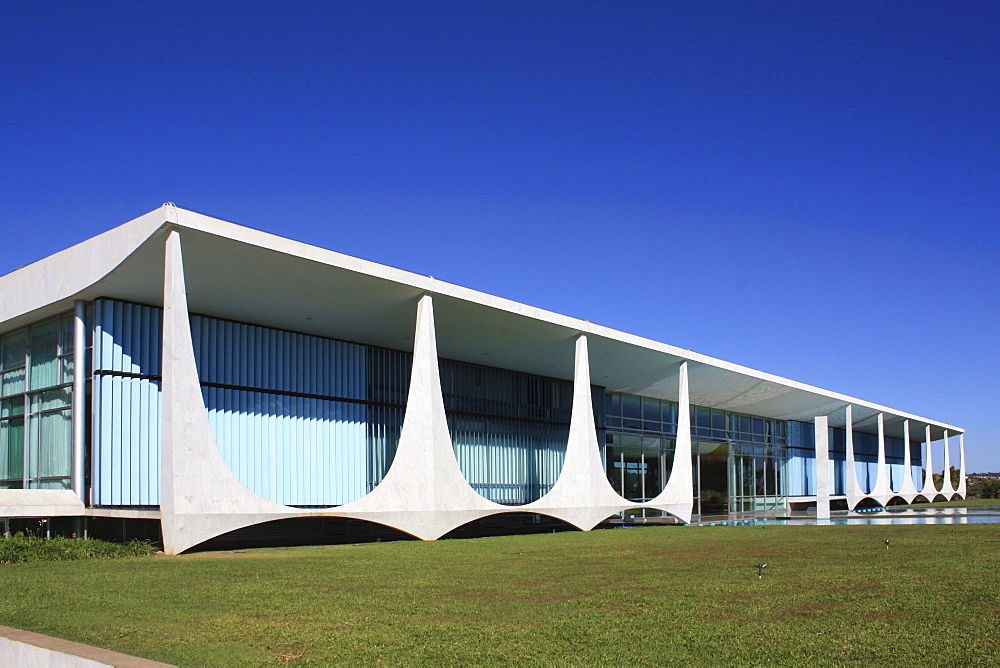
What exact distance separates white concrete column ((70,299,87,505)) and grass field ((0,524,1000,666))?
6762 millimetres

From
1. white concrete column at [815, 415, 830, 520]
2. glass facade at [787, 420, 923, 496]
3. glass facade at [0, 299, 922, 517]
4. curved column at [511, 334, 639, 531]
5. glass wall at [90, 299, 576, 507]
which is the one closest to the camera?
glass wall at [90, 299, 576, 507]

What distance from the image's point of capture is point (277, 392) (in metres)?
26.2

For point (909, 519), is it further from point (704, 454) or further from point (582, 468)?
point (704, 454)

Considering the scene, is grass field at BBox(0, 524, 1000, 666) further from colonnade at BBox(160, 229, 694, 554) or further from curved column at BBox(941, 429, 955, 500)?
→ curved column at BBox(941, 429, 955, 500)

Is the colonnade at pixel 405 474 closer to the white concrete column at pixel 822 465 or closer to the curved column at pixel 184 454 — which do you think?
the curved column at pixel 184 454

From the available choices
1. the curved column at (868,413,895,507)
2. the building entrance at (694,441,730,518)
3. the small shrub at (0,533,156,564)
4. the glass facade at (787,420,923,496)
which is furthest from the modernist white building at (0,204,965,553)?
the curved column at (868,413,895,507)

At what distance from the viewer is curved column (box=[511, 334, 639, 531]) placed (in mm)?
28734

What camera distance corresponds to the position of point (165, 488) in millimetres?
17672

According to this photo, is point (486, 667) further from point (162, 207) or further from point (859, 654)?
point (162, 207)

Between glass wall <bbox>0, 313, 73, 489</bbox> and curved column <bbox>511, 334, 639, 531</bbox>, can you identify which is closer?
glass wall <bbox>0, 313, 73, 489</bbox>

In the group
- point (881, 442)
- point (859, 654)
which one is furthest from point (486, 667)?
point (881, 442)

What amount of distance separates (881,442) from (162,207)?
51298 mm

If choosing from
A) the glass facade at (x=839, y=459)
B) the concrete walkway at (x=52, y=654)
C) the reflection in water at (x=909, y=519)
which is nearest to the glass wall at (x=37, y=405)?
the concrete walkway at (x=52, y=654)

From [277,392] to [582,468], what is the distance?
32.9 ft
